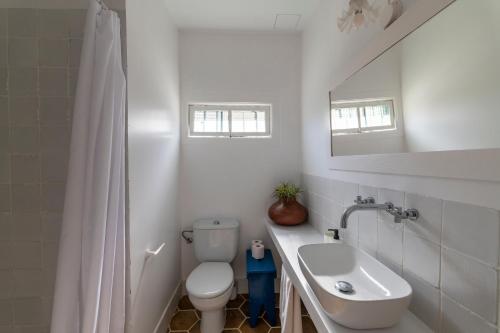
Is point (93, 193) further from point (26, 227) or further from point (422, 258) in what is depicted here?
point (422, 258)

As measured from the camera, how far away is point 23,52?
118 cm

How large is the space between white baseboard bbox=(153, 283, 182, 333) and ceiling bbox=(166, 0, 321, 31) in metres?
2.39

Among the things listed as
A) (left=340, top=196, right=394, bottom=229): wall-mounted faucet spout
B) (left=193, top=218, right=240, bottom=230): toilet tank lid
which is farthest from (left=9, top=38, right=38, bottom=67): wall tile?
(left=340, top=196, right=394, bottom=229): wall-mounted faucet spout

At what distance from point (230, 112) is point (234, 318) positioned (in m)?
1.86

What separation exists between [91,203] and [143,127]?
58cm

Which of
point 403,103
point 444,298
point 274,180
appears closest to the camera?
point 444,298

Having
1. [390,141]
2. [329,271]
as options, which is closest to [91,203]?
[329,271]

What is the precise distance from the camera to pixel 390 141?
0.95 meters

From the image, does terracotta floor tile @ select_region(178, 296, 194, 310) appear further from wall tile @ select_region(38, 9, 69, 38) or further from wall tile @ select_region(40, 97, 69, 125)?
wall tile @ select_region(38, 9, 69, 38)

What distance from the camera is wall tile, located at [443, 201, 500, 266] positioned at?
59 cm

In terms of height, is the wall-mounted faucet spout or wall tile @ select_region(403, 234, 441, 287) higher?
the wall-mounted faucet spout

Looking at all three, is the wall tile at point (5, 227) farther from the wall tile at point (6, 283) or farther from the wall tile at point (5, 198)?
the wall tile at point (6, 283)

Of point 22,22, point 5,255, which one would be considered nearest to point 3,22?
point 22,22

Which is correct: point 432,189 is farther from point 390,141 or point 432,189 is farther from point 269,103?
point 269,103
